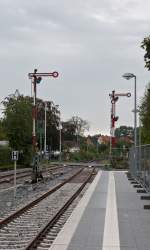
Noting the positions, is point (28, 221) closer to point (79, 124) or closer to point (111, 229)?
point (111, 229)

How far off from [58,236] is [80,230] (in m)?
1.15

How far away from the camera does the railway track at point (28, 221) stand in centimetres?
1307

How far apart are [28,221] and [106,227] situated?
111 inches

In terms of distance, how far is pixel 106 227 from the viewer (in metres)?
15.2

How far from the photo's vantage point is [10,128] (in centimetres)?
8300

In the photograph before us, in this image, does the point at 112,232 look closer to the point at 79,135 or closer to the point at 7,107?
the point at 7,107

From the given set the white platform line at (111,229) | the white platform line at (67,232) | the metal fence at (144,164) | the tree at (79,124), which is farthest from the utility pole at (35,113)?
the tree at (79,124)

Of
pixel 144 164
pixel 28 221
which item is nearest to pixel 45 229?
pixel 28 221

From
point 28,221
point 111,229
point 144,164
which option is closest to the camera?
point 111,229

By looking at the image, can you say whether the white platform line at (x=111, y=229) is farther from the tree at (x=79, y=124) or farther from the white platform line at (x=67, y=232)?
the tree at (x=79, y=124)

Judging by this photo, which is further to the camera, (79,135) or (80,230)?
(79,135)

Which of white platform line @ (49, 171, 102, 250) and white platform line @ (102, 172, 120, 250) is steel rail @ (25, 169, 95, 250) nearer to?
white platform line @ (49, 171, 102, 250)

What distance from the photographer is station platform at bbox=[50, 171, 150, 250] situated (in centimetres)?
1224

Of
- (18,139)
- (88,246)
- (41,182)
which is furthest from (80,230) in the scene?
(18,139)
